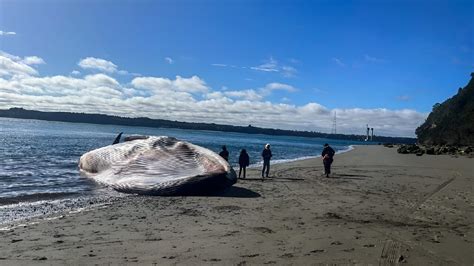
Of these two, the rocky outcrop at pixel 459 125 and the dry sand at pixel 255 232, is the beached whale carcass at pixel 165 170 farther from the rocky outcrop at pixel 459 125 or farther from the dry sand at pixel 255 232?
the rocky outcrop at pixel 459 125

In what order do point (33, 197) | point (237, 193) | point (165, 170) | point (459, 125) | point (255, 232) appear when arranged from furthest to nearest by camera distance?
point (459, 125) → point (165, 170) → point (237, 193) → point (33, 197) → point (255, 232)

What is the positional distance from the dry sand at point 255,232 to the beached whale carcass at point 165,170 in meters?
0.58

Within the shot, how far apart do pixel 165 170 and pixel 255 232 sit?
A: 6176 millimetres

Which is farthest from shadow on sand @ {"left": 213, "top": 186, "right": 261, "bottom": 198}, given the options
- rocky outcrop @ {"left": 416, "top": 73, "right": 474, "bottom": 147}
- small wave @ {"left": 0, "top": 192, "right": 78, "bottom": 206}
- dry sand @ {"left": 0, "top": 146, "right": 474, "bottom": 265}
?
rocky outcrop @ {"left": 416, "top": 73, "right": 474, "bottom": 147}

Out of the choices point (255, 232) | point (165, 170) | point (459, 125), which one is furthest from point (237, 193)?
point (459, 125)

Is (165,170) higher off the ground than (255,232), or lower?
higher

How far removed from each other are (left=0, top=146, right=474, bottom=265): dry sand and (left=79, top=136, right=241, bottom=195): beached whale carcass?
1.92 ft

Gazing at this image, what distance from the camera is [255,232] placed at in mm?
7840

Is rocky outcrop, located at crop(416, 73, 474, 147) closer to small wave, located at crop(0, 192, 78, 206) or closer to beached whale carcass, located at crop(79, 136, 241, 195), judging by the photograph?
beached whale carcass, located at crop(79, 136, 241, 195)

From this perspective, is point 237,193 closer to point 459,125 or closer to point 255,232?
point 255,232

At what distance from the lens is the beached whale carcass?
12615 mm

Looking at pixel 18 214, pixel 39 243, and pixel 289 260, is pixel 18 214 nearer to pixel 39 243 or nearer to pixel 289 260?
pixel 39 243

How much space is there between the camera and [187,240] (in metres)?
7.16

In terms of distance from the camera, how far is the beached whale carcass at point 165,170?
1261 cm
